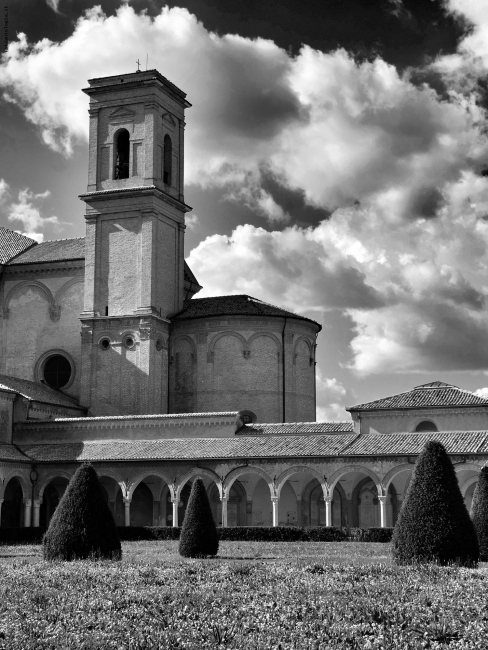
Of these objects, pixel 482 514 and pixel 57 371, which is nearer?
pixel 482 514

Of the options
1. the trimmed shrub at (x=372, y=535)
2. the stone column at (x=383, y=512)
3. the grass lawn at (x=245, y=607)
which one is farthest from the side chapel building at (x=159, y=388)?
the grass lawn at (x=245, y=607)

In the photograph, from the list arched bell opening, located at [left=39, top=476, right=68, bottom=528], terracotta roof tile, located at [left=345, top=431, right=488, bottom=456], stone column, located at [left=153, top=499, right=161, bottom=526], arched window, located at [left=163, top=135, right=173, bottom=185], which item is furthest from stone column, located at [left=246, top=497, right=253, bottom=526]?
arched window, located at [left=163, top=135, right=173, bottom=185]

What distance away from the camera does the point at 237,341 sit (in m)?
49.6

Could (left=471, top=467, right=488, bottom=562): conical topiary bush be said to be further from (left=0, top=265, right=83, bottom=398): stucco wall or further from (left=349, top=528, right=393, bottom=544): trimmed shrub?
(left=0, top=265, right=83, bottom=398): stucco wall

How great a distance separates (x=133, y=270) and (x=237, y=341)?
632 cm

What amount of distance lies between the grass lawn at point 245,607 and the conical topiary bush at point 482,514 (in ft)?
20.2

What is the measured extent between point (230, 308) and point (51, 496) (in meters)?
12.6

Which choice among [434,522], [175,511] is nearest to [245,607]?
[434,522]

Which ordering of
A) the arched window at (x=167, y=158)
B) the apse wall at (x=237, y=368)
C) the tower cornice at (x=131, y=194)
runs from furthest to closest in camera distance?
1. the arched window at (x=167, y=158)
2. the tower cornice at (x=131, y=194)
3. the apse wall at (x=237, y=368)

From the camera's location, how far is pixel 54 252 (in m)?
54.8

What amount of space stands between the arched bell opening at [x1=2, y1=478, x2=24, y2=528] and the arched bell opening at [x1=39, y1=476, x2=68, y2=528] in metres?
1.00

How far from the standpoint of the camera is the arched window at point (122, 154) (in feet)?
172

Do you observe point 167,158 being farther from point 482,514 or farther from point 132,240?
point 482,514

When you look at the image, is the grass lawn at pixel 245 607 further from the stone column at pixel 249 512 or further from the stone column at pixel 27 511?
the stone column at pixel 27 511
